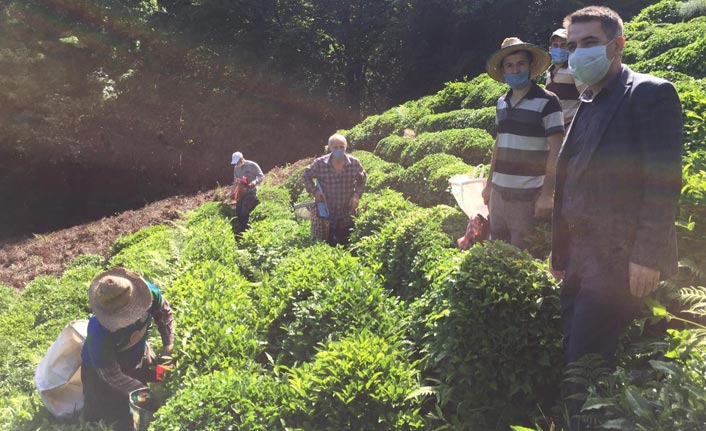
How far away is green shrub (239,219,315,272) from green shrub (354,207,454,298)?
1201 millimetres

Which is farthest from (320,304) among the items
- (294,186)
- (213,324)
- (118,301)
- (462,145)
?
(294,186)

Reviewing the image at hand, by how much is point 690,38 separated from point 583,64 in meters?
8.58

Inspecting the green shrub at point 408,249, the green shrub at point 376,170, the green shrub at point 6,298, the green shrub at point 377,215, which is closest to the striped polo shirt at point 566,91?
the green shrub at point 408,249

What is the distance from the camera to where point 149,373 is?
14.7ft

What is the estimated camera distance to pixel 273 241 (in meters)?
6.68

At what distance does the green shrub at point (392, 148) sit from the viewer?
1006 cm

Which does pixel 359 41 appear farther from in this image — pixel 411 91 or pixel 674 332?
pixel 674 332

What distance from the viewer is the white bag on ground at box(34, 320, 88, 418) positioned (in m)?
4.20

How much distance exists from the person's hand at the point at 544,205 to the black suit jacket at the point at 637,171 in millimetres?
1122

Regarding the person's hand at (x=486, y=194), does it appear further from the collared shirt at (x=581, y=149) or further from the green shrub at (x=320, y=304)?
the collared shirt at (x=581, y=149)

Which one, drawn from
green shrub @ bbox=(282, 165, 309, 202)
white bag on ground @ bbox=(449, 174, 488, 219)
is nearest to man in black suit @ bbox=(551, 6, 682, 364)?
white bag on ground @ bbox=(449, 174, 488, 219)

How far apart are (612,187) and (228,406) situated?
108 inches

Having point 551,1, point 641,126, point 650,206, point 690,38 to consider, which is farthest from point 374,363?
point 551,1

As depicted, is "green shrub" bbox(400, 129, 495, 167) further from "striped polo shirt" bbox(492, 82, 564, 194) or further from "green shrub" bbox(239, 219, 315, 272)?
"striped polo shirt" bbox(492, 82, 564, 194)
